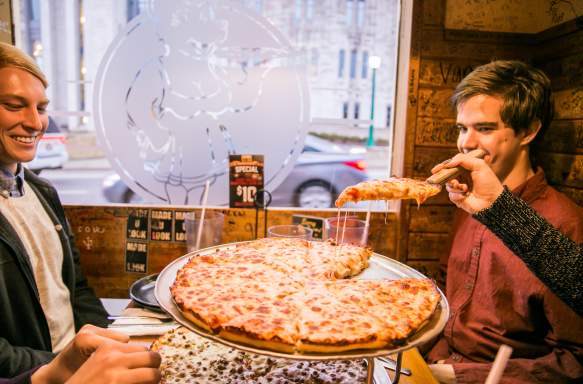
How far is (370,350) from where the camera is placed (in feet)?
3.12

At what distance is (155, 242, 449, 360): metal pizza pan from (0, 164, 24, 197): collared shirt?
112 centimetres

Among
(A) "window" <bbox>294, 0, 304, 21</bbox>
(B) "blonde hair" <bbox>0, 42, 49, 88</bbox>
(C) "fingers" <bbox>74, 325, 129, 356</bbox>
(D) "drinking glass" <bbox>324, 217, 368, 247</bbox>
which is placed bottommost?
(C) "fingers" <bbox>74, 325, 129, 356</bbox>

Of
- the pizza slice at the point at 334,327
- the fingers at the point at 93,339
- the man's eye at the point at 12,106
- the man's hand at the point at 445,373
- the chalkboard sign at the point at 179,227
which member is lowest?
the man's hand at the point at 445,373

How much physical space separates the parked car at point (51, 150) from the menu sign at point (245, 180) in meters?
1.43

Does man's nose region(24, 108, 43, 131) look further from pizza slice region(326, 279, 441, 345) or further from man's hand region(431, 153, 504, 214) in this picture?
man's hand region(431, 153, 504, 214)

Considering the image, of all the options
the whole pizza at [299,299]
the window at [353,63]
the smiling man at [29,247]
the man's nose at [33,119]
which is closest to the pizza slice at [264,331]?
the whole pizza at [299,299]

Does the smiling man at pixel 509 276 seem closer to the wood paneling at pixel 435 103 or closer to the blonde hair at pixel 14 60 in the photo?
the wood paneling at pixel 435 103

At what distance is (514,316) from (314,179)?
1.76 m

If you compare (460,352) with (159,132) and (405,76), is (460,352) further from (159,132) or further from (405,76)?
(159,132)

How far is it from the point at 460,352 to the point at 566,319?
0.51m

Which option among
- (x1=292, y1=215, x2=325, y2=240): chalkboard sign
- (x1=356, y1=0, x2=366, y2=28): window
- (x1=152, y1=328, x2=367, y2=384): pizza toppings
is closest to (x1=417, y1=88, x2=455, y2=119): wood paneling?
(x1=356, y1=0, x2=366, y2=28): window

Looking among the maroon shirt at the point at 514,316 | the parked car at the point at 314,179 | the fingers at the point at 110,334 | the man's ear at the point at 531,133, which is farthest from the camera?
the parked car at the point at 314,179

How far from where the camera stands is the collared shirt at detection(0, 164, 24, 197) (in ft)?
6.28

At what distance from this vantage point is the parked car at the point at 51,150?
299 cm
